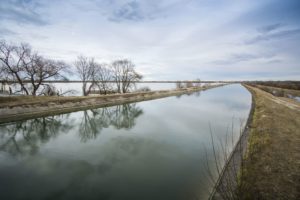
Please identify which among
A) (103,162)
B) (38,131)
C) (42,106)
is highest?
(42,106)

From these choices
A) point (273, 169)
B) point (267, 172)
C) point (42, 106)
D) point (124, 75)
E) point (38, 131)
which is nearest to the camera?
point (267, 172)

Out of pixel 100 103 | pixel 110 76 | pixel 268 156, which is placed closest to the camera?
pixel 268 156

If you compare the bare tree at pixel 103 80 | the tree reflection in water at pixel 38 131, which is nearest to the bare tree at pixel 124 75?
the bare tree at pixel 103 80

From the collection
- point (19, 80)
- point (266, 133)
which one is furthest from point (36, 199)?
point (19, 80)

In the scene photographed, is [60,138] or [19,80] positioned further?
[19,80]

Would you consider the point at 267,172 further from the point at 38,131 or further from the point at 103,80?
the point at 103,80

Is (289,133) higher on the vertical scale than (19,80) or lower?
lower

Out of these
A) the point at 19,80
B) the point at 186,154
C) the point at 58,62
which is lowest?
the point at 186,154

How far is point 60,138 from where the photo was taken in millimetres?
10391

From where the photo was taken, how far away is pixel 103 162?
7.11m

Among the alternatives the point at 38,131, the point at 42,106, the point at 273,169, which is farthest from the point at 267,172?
the point at 42,106

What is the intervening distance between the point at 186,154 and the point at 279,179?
393 cm

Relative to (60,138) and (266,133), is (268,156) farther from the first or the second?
(60,138)

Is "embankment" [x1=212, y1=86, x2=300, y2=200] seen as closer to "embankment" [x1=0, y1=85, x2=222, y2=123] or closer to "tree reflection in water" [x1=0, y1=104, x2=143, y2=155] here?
"tree reflection in water" [x1=0, y1=104, x2=143, y2=155]
